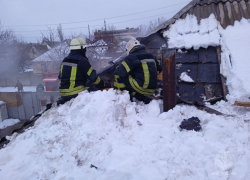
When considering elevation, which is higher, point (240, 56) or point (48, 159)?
point (240, 56)

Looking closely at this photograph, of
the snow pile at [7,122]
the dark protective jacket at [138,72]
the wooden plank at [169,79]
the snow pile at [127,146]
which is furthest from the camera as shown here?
the snow pile at [7,122]

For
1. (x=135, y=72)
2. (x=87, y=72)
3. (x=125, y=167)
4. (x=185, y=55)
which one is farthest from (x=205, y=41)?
(x=125, y=167)

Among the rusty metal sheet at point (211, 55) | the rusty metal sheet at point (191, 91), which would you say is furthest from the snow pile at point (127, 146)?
the rusty metal sheet at point (211, 55)

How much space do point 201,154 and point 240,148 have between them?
0.45 meters

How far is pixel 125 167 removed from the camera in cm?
210

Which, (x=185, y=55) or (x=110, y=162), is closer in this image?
(x=110, y=162)

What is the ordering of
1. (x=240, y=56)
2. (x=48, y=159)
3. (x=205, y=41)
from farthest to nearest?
1. (x=205, y=41)
2. (x=240, y=56)
3. (x=48, y=159)

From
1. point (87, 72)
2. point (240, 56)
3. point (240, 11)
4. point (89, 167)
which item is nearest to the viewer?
point (89, 167)

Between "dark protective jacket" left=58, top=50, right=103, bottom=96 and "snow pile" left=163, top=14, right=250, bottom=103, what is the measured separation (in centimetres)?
243

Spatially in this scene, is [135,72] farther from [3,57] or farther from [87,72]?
[3,57]

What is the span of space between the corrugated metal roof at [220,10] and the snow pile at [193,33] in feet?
0.47

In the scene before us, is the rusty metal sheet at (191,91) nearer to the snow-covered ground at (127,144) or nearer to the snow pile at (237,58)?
the snow pile at (237,58)

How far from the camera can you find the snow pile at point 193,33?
184 inches

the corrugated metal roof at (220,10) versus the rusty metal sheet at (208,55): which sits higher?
the corrugated metal roof at (220,10)
